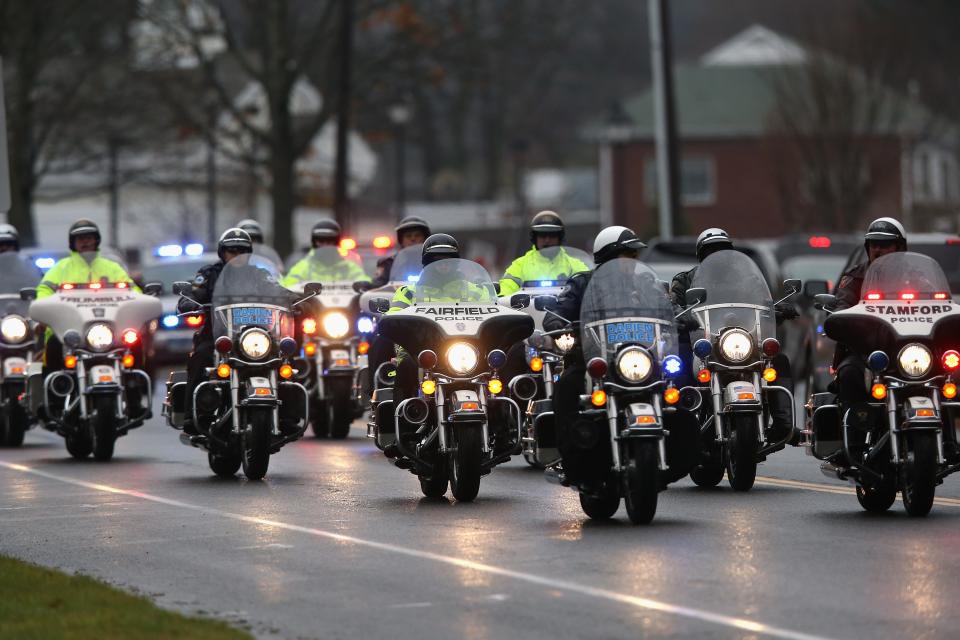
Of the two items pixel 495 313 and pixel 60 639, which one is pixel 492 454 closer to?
pixel 495 313

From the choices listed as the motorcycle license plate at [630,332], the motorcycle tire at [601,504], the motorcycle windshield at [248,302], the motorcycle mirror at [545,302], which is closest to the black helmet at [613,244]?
the motorcycle mirror at [545,302]

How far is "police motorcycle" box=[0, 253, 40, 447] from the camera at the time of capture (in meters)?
20.0

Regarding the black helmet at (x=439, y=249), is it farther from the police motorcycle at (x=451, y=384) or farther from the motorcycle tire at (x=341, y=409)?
the motorcycle tire at (x=341, y=409)

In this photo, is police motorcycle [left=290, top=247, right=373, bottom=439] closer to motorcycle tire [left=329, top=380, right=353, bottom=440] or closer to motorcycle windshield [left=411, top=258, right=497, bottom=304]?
motorcycle tire [left=329, top=380, right=353, bottom=440]

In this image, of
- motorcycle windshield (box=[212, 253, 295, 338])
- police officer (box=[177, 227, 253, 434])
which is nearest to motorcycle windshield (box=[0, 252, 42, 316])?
police officer (box=[177, 227, 253, 434])

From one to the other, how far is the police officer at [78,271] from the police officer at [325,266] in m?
2.61

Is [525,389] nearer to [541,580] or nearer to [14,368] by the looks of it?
[541,580]

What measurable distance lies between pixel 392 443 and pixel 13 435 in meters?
6.91

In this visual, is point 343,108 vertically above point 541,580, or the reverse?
point 343,108

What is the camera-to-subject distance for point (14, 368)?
65.5 ft

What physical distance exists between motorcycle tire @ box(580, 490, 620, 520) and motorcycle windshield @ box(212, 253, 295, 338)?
13.0 ft

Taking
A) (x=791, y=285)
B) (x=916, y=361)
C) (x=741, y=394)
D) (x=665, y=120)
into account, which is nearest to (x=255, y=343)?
(x=741, y=394)

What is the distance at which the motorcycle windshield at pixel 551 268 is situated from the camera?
686 inches

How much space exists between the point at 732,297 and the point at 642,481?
2960 mm
